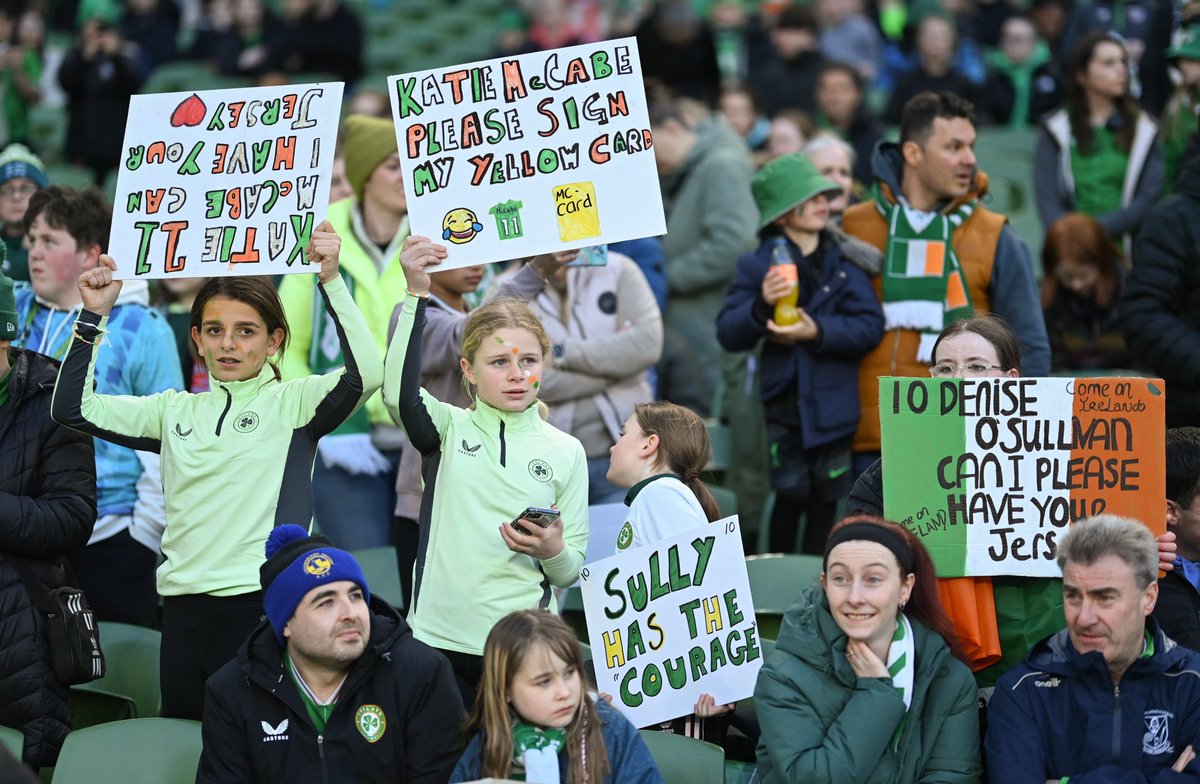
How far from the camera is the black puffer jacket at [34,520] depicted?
17.1 feet

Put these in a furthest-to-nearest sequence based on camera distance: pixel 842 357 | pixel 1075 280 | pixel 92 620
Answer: pixel 1075 280, pixel 842 357, pixel 92 620

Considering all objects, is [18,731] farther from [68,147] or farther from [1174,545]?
[68,147]

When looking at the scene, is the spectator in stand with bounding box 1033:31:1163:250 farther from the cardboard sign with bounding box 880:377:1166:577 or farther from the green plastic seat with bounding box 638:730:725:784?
the green plastic seat with bounding box 638:730:725:784

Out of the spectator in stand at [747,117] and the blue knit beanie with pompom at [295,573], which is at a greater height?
the spectator in stand at [747,117]

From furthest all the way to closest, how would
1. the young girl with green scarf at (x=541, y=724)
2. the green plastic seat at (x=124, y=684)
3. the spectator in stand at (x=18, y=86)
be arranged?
the spectator in stand at (x=18, y=86), the green plastic seat at (x=124, y=684), the young girl with green scarf at (x=541, y=724)

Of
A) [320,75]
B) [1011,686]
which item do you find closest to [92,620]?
[1011,686]

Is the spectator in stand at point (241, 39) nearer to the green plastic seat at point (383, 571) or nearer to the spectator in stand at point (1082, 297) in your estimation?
the spectator in stand at point (1082, 297)

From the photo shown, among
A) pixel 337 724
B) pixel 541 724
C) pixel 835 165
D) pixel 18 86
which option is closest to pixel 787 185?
pixel 835 165

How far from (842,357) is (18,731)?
134 inches

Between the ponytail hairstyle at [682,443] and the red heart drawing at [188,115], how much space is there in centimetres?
173

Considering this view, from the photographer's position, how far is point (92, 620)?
537cm

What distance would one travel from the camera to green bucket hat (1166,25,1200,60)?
329 inches

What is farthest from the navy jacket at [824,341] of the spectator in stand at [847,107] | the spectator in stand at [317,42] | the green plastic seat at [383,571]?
the spectator in stand at [317,42]

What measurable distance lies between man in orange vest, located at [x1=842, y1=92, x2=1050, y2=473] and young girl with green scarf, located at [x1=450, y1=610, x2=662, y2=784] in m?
2.55
